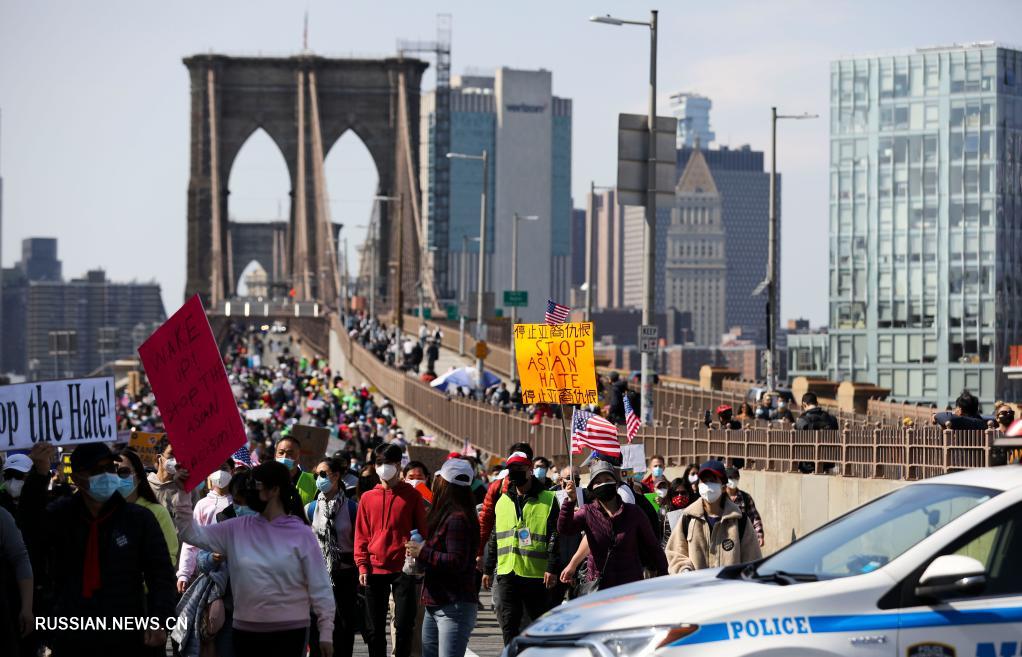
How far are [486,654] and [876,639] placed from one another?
6338mm

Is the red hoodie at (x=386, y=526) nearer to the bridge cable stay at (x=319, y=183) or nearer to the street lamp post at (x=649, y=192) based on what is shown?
the street lamp post at (x=649, y=192)

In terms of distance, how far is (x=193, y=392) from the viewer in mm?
10070

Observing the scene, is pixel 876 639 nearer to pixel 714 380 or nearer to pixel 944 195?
pixel 714 380

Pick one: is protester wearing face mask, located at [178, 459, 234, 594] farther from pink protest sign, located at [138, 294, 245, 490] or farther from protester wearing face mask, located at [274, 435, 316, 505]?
protester wearing face mask, located at [274, 435, 316, 505]

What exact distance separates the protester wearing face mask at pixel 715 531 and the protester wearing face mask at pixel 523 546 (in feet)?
2.80

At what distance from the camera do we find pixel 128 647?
26.9 feet

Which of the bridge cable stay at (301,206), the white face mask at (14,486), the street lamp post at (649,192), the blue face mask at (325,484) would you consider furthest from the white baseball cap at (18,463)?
the bridge cable stay at (301,206)

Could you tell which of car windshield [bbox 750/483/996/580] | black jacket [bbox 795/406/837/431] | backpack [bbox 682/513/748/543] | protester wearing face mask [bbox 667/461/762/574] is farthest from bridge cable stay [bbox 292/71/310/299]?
car windshield [bbox 750/483/996/580]

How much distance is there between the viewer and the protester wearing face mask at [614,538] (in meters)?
10.7

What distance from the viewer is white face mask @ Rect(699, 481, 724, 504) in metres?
10.9

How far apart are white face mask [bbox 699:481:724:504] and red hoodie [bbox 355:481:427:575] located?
173 cm

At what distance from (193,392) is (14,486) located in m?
2.81

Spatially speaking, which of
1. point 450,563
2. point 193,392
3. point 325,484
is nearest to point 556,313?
point 325,484

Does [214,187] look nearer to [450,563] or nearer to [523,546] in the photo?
[523,546]
